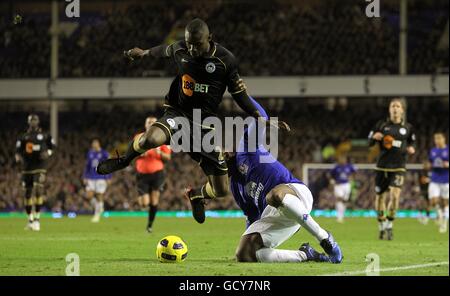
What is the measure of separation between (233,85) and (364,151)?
23.0 meters

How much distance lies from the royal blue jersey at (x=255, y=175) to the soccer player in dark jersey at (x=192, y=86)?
0.40 metres

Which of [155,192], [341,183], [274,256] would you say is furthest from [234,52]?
[274,256]

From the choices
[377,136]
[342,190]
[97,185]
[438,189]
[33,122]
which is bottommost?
[342,190]

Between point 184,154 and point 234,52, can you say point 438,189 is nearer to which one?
point 184,154

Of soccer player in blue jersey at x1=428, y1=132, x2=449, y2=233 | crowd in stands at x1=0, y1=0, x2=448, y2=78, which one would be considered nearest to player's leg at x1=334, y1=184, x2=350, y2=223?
soccer player in blue jersey at x1=428, y1=132, x2=449, y2=233

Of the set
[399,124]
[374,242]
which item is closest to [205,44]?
[374,242]

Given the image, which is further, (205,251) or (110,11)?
(110,11)

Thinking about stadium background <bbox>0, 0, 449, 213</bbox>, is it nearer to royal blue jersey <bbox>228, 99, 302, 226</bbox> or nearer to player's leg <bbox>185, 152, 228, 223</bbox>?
player's leg <bbox>185, 152, 228, 223</bbox>

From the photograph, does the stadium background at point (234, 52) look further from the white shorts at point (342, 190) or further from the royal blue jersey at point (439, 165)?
the royal blue jersey at point (439, 165)

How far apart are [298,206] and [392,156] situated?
7.88 meters

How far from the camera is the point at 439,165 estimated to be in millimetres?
22672

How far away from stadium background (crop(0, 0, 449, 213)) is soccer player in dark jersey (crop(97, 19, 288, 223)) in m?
20.6
